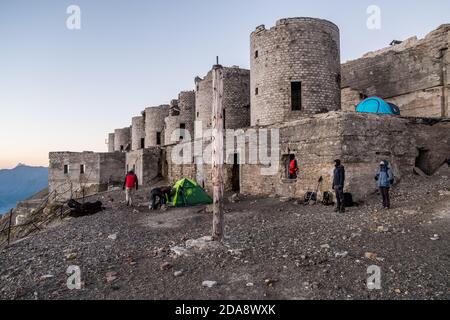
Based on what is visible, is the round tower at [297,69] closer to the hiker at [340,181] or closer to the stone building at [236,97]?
the stone building at [236,97]

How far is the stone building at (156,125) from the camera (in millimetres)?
31984

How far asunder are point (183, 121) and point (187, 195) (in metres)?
16.2

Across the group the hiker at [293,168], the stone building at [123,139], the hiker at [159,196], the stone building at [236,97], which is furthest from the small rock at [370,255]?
the stone building at [123,139]

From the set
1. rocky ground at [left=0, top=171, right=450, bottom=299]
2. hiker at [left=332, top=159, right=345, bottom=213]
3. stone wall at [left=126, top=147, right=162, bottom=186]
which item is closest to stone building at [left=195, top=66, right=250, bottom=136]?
stone wall at [left=126, top=147, right=162, bottom=186]

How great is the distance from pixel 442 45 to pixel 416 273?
49.2 feet

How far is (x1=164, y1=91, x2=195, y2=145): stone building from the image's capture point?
28.2 meters

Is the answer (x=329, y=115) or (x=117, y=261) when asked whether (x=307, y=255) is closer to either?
(x=117, y=261)

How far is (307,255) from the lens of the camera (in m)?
5.73

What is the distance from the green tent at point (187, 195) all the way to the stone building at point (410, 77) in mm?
11467

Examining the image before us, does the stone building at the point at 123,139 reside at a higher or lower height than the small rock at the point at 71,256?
higher

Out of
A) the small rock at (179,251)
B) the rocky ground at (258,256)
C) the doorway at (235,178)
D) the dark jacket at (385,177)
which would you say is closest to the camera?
the rocky ground at (258,256)

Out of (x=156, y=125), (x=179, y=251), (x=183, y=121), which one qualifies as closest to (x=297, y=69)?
(x=179, y=251)

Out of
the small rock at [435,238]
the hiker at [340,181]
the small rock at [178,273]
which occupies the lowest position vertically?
the small rock at [178,273]
